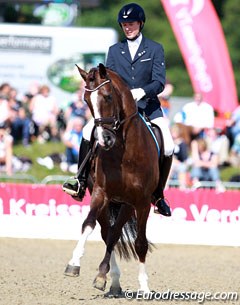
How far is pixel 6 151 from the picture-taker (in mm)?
17703

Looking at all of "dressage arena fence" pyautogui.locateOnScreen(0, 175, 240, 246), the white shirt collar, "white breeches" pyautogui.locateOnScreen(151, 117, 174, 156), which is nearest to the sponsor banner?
"dressage arena fence" pyautogui.locateOnScreen(0, 175, 240, 246)

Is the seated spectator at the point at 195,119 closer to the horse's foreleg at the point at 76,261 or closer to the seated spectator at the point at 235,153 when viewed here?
the seated spectator at the point at 235,153

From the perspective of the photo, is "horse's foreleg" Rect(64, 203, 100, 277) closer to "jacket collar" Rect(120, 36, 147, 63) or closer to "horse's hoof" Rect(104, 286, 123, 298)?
"horse's hoof" Rect(104, 286, 123, 298)

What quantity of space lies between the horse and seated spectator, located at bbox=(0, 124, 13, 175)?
825 cm

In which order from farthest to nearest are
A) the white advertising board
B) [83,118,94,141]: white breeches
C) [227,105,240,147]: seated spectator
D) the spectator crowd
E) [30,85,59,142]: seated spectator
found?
the white advertising board < [30,85,59,142]: seated spectator < [227,105,240,147]: seated spectator < the spectator crowd < [83,118,94,141]: white breeches

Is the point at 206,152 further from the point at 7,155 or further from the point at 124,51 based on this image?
the point at 124,51

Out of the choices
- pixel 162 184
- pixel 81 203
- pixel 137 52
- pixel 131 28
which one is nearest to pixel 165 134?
pixel 162 184

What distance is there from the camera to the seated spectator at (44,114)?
19.2 m

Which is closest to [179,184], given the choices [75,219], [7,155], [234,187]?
[234,187]

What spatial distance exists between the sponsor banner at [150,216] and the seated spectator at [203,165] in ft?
5.84

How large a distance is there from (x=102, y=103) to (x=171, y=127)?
9.92m

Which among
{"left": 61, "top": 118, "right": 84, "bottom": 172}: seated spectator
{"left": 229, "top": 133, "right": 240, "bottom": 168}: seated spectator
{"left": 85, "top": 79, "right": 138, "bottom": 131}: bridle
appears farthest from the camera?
{"left": 229, "top": 133, "right": 240, "bottom": 168}: seated spectator

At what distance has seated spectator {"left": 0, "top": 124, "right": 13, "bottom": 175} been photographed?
17594mm

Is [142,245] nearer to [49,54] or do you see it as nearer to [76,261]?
[76,261]
